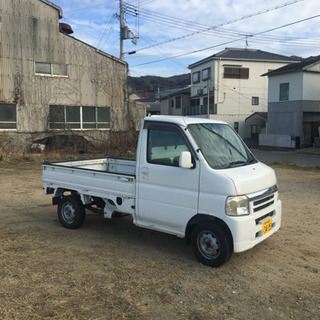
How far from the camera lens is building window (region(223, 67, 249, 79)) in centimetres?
3759

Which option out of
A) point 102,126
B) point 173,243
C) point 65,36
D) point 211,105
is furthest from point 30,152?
point 211,105

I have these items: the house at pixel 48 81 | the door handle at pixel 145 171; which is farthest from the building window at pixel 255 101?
the door handle at pixel 145 171

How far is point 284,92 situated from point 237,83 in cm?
1091

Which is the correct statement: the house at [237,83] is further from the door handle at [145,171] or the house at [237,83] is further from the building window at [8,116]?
the door handle at [145,171]

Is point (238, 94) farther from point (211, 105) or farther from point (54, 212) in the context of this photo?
point (54, 212)

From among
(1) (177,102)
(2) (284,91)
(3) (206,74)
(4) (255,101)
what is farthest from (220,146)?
(1) (177,102)

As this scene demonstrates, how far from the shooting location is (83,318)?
10.1 ft

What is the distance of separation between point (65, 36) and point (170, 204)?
1558 centimetres

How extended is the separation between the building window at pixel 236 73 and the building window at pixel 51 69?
2429 cm

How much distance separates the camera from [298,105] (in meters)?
26.1

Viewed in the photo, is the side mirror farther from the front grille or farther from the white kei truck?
the front grille

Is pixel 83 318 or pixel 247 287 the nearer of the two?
pixel 83 318

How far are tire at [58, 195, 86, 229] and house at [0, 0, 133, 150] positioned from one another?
38.7 feet

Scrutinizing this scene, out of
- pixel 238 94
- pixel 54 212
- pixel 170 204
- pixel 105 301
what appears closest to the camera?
pixel 105 301
